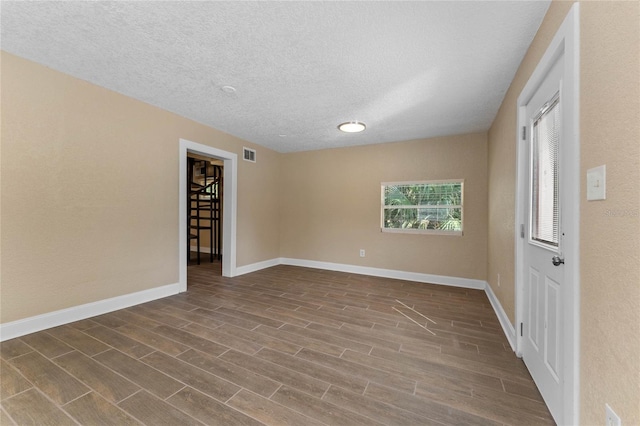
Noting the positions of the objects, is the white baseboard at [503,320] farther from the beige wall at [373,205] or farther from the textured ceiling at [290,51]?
the textured ceiling at [290,51]

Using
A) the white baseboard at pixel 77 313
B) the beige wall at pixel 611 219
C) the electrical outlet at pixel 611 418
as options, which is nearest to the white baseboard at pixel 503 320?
the beige wall at pixel 611 219

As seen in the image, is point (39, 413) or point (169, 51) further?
point (169, 51)

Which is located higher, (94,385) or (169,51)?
(169,51)

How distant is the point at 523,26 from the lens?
1672mm

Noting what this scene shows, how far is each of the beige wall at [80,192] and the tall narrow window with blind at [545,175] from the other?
12.6 feet

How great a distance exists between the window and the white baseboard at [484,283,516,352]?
3.87 ft

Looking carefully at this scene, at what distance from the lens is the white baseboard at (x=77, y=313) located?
83.9 inches

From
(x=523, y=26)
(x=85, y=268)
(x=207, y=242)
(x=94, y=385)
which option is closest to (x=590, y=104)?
(x=523, y=26)

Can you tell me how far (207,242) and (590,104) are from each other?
721 centimetres

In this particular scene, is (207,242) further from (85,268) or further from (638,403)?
(638,403)

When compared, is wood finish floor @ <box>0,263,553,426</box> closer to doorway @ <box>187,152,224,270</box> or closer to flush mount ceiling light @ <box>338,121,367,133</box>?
flush mount ceiling light @ <box>338,121,367,133</box>

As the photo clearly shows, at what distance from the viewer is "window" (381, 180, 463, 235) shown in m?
4.05

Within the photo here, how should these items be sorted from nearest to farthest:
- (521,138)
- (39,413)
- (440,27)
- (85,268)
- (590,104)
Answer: (590,104) → (39,413) → (440,27) → (521,138) → (85,268)

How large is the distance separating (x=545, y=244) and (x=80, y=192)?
13.2ft
